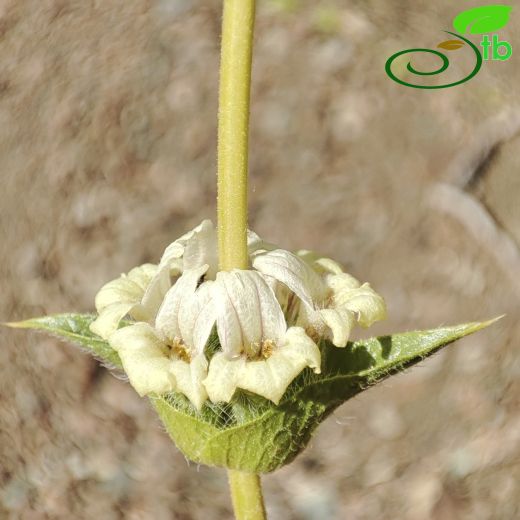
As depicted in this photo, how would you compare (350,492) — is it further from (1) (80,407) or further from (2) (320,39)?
(2) (320,39)

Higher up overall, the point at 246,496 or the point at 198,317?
the point at 198,317

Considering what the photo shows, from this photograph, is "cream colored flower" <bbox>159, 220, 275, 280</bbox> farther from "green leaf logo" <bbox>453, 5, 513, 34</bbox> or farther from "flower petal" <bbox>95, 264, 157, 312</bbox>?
"green leaf logo" <bbox>453, 5, 513, 34</bbox>

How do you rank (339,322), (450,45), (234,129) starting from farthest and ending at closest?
(450,45) → (339,322) → (234,129)

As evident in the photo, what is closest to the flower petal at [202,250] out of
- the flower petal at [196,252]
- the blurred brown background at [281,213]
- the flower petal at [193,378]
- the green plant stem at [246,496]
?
the flower petal at [196,252]

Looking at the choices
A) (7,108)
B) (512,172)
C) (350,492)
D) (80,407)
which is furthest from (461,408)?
(7,108)

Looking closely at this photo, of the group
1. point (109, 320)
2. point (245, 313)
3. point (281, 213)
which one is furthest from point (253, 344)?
point (281, 213)

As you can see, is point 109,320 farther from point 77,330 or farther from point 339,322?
A: point 339,322

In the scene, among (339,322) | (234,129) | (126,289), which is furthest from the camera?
(126,289)
